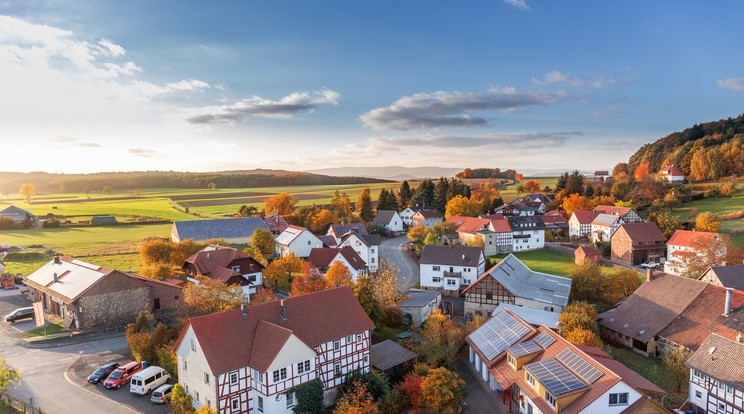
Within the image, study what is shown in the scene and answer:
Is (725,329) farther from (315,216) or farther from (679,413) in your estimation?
(315,216)

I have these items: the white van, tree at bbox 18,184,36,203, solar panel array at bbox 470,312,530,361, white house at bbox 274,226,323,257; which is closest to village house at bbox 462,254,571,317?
solar panel array at bbox 470,312,530,361

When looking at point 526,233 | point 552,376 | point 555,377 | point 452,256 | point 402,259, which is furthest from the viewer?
point 526,233

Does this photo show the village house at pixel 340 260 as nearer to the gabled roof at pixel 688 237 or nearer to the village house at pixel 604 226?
the gabled roof at pixel 688 237

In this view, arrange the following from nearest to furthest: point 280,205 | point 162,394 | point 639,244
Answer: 1. point 162,394
2. point 639,244
3. point 280,205

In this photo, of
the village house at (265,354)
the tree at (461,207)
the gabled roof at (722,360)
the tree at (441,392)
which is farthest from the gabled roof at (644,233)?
the village house at (265,354)

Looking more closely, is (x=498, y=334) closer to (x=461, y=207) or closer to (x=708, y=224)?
(x=708, y=224)

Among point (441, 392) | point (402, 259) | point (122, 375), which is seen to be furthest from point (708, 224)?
point (122, 375)
